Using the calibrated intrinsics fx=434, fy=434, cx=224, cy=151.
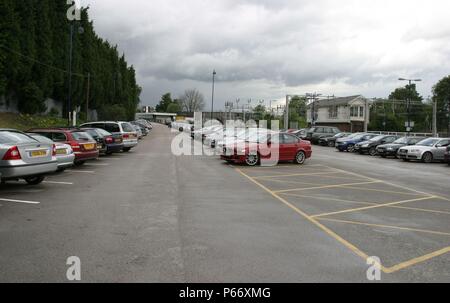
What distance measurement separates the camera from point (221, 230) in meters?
6.96

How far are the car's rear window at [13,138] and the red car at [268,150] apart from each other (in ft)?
30.0

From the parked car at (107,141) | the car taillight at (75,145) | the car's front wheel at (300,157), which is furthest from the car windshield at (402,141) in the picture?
the car taillight at (75,145)

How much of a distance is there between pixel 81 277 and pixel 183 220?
3037 mm

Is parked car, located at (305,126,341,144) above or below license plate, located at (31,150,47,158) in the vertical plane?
above

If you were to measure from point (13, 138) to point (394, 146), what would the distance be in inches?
894

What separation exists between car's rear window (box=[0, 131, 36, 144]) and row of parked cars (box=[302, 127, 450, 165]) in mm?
19564

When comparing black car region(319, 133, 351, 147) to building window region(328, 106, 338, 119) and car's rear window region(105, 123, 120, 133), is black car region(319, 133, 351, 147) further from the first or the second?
building window region(328, 106, 338, 119)

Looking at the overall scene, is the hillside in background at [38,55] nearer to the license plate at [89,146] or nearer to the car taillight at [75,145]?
the license plate at [89,146]

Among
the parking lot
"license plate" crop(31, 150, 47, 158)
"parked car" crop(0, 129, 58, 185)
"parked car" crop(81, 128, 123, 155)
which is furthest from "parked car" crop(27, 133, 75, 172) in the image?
"parked car" crop(81, 128, 123, 155)

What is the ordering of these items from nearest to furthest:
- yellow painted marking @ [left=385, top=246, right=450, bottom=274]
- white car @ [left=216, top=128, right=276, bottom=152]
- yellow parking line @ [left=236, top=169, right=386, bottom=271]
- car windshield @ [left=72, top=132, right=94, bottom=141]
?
yellow painted marking @ [left=385, top=246, right=450, bottom=274], yellow parking line @ [left=236, top=169, right=386, bottom=271], car windshield @ [left=72, top=132, right=94, bottom=141], white car @ [left=216, top=128, right=276, bottom=152]

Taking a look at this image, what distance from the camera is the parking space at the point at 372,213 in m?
6.10

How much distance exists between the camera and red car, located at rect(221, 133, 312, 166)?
18.3m

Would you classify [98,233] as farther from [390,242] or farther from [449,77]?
[449,77]

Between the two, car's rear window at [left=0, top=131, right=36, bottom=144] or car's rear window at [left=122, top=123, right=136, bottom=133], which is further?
car's rear window at [left=122, top=123, right=136, bottom=133]
